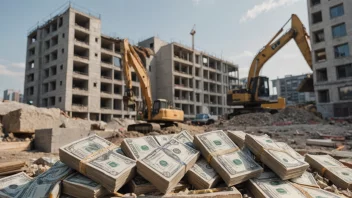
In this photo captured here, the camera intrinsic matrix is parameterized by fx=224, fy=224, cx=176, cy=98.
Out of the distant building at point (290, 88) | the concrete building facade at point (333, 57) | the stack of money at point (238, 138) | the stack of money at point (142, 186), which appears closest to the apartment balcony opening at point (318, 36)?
the concrete building facade at point (333, 57)

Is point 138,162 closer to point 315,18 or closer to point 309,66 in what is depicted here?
point 309,66

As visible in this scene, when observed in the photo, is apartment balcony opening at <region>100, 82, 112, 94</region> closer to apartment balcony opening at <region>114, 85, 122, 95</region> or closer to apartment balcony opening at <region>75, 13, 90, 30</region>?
apartment balcony opening at <region>114, 85, 122, 95</region>

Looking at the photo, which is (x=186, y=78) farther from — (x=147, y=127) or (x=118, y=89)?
(x=147, y=127)

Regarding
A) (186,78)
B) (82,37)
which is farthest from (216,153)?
(186,78)

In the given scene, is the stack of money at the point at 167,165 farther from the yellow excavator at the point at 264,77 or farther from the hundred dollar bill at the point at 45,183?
the yellow excavator at the point at 264,77

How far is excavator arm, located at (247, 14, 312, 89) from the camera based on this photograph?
62.1 feet

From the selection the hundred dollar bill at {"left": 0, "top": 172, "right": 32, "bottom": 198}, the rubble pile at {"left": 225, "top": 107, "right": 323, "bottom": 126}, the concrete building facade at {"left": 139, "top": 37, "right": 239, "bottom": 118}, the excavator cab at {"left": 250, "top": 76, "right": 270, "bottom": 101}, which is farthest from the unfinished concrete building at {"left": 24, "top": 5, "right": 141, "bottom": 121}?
the hundred dollar bill at {"left": 0, "top": 172, "right": 32, "bottom": 198}

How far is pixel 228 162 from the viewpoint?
134 inches

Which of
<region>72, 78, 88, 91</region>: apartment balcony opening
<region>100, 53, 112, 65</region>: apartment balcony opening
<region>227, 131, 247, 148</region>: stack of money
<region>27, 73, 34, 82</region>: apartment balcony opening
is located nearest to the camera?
<region>227, 131, 247, 148</region>: stack of money

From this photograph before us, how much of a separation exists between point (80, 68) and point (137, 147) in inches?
1256

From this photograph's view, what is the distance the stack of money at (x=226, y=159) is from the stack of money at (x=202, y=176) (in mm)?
108

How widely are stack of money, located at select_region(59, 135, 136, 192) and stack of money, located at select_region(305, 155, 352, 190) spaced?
3.49m

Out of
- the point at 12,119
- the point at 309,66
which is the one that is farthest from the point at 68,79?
the point at 309,66

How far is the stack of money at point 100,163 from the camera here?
117 inches
